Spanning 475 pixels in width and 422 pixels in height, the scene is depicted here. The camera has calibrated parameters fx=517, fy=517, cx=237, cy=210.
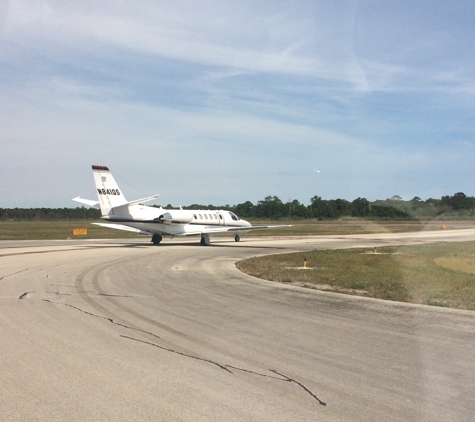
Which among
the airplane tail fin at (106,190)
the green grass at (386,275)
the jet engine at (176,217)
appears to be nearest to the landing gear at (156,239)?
the jet engine at (176,217)

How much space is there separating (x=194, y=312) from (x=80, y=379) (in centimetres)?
524

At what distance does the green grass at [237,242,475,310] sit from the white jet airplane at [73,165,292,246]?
11.9 meters

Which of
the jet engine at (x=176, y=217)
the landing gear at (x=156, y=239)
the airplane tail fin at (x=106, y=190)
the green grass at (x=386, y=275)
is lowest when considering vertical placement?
the green grass at (x=386, y=275)

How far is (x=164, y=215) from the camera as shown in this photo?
37.6 meters

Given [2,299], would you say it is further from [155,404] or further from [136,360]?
[155,404]

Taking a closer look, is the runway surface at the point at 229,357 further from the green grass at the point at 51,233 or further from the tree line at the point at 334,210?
the green grass at the point at 51,233

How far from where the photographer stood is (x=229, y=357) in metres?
8.01

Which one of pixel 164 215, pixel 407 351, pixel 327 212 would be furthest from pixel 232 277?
pixel 327 212

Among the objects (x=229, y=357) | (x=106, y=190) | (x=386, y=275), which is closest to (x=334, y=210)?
(x=106, y=190)

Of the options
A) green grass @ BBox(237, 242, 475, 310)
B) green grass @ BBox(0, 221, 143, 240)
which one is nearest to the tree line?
green grass @ BBox(237, 242, 475, 310)

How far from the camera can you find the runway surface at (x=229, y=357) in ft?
19.3

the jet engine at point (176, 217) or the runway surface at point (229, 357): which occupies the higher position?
the jet engine at point (176, 217)

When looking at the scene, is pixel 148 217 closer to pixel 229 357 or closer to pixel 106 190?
pixel 106 190

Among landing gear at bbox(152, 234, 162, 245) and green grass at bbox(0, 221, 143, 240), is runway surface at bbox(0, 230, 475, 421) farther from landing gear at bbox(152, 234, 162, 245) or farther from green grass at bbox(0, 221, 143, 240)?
green grass at bbox(0, 221, 143, 240)
